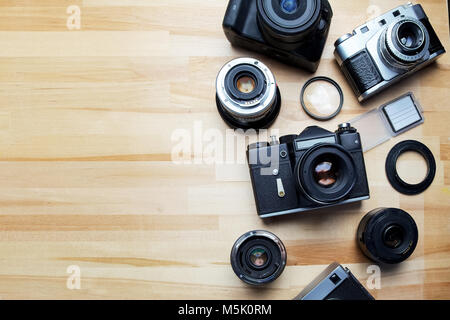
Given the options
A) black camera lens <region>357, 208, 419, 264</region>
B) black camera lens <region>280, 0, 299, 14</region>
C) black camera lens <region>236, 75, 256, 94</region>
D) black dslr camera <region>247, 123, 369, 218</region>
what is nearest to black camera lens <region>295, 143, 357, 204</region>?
black dslr camera <region>247, 123, 369, 218</region>

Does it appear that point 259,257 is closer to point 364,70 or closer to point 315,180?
point 315,180

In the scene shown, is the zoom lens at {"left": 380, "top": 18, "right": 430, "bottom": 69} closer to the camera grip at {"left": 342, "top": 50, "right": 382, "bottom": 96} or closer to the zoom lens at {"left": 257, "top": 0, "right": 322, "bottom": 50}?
the camera grip at {"left": 342, "top": 50, "right": 382, "bottom": 96}

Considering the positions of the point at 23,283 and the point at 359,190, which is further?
the point at 23,283

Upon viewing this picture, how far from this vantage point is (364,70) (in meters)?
1.32

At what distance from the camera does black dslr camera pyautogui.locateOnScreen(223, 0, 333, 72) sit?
1.21 m

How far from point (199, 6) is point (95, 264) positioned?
82 centimetres

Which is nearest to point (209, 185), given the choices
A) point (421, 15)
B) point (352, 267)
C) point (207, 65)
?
point (207, 65)

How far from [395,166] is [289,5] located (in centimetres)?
54

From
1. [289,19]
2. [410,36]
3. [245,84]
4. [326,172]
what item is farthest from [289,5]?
[326,172]

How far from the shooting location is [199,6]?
140cm

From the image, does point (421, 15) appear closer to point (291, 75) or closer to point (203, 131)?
point (291, 75)

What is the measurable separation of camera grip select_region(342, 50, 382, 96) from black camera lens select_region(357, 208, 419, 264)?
352 mm

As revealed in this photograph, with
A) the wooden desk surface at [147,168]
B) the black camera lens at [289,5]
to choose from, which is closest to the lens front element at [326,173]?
the wooden desk surface at [147,168]
